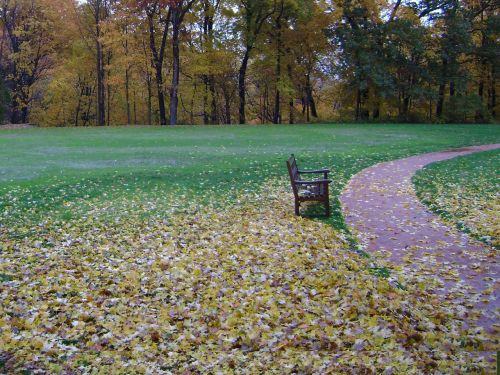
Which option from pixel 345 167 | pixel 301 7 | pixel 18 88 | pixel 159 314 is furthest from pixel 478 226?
pixel 18 88

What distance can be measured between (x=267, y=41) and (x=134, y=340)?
40.0 metres

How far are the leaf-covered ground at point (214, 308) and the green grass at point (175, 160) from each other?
2430 millimetres

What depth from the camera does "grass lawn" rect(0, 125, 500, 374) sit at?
4723 mm

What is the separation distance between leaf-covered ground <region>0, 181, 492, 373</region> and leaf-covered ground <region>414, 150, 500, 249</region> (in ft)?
8.55

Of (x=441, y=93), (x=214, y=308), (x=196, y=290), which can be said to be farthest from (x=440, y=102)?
(x=214, y=308)

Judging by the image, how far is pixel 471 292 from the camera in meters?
6.08

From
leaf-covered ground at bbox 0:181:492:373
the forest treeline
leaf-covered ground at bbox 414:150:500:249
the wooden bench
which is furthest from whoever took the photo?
the forest treeline

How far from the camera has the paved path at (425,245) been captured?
5.92 metres

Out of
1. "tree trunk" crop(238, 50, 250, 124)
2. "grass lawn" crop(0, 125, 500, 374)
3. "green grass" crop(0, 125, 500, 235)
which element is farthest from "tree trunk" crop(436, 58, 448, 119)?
"grass lawn" crop(0, 125, 500, 374)

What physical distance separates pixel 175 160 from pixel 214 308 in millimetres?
13440

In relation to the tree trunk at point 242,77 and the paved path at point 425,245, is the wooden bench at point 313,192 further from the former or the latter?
the tree trunk at point 242,77

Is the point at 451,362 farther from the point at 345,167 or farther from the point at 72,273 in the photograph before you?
the point at 345,167

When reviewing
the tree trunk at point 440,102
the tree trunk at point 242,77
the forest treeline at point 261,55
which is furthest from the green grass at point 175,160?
the tree trunk at point 242,77

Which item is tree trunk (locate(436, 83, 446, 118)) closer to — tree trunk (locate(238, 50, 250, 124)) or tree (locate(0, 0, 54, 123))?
tree trunk (locate(238, 50, 250, 124))
